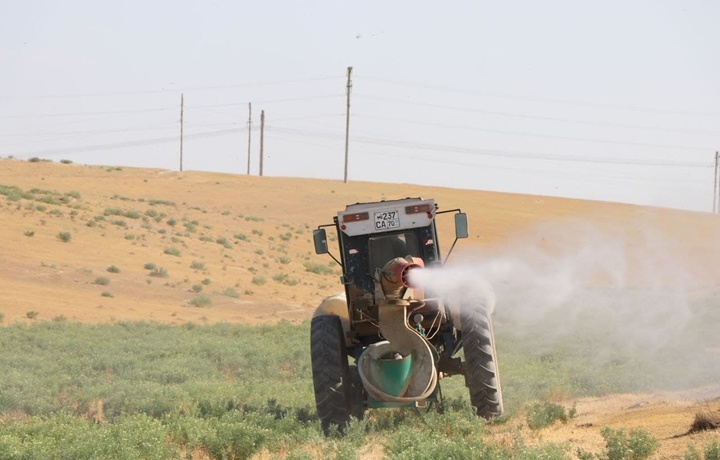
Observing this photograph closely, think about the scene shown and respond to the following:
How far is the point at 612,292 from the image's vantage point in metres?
31.6

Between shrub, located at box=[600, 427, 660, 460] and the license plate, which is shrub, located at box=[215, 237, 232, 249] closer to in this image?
the license plate

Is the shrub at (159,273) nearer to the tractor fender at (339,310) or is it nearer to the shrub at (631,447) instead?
the tractor fender at (339,310)

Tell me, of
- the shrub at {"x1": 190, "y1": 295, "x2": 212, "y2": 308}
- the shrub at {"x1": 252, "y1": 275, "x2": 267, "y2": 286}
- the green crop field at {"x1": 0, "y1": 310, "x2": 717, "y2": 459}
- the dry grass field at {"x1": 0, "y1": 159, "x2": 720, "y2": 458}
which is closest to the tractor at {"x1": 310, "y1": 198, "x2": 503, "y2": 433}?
the green crop field at {"x1": 0, "y1": 310, "x2": 717, "y2": 459}

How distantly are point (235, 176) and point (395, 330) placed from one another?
244ft

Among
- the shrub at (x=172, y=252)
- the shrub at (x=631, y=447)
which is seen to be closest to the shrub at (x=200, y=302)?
the shrub at (x=172, y=252)

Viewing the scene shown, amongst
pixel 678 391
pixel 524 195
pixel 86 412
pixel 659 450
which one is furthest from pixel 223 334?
pixel 524 195

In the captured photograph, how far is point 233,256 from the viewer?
146ft

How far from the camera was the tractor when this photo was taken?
11.7 meters

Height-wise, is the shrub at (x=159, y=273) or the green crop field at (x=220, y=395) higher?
the shrub at (x=159, y=273)

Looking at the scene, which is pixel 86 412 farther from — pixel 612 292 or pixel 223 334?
pixel 612 292

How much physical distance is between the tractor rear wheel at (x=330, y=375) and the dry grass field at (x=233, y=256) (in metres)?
1.93

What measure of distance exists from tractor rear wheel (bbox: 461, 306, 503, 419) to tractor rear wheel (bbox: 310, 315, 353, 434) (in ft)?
5.03

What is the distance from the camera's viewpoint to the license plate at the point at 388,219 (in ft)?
41.6

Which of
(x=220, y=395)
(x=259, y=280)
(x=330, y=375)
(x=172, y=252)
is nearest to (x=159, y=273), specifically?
(x=259, y=280)
